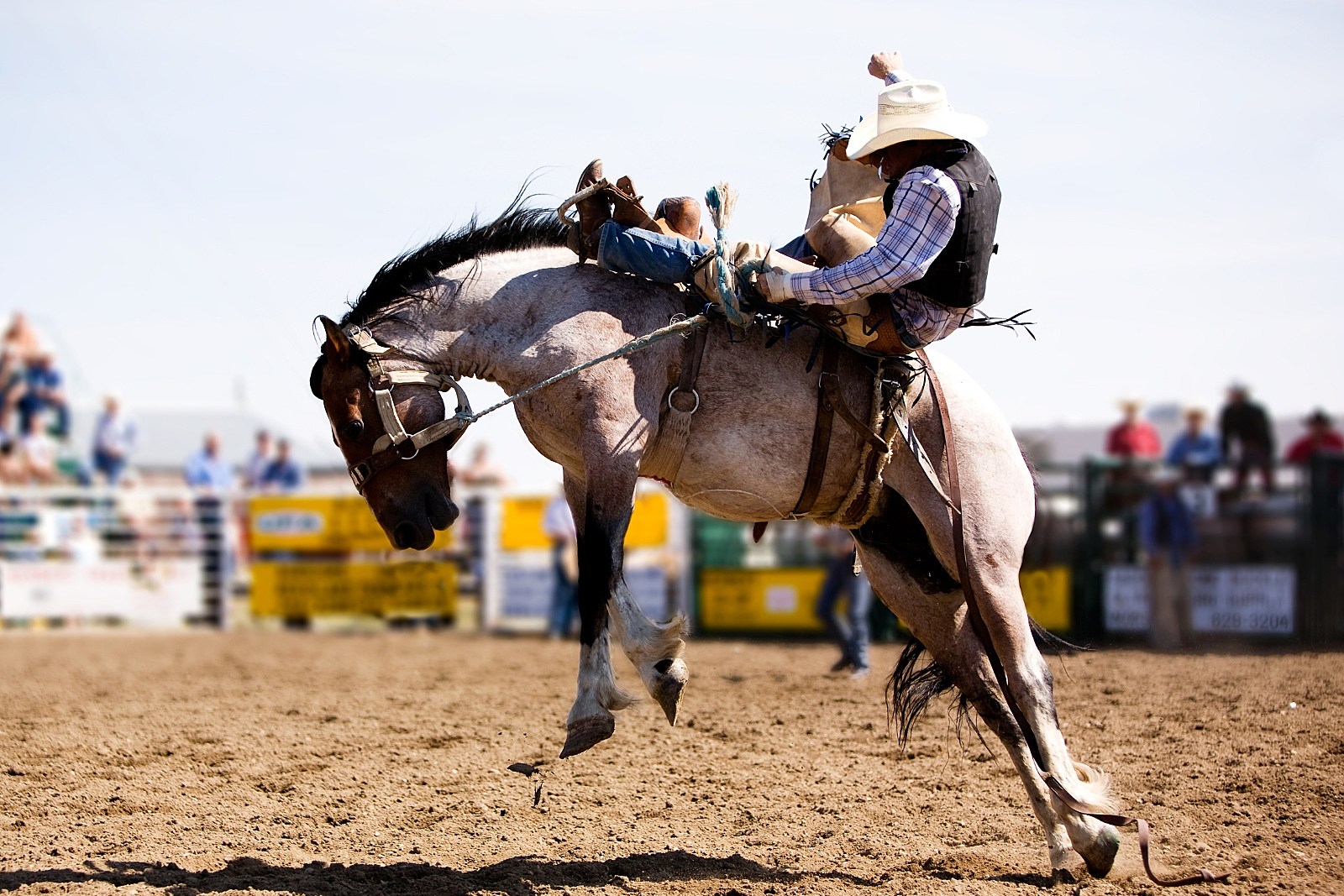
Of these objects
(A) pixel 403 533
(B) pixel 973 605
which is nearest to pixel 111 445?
(A) pixel 403 533

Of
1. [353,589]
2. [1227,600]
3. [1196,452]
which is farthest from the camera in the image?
[353,589]

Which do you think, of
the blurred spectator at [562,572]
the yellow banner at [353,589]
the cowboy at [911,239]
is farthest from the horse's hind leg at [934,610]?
the yellow banner at [353,589]

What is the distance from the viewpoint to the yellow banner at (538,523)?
14.9 m

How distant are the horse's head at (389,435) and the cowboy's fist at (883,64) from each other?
72.1 inches

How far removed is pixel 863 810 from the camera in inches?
197

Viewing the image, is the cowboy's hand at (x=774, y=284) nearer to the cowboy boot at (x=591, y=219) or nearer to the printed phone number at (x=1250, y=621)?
the cowboy boot at (x=591, y=219)

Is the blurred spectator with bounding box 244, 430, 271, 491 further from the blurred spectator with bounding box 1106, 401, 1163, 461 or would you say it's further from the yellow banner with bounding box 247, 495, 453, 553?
the blurred spectator with bounding box 1106, 401, 1163, 461

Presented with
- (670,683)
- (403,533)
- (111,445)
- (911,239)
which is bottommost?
(670,683)

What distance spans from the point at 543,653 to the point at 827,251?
7.67 metres

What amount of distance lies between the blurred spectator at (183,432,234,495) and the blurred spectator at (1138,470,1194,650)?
10.9 metres

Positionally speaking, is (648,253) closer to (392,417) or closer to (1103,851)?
(392,417)

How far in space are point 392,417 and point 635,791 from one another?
73.5 inches

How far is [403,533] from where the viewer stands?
4465 mm

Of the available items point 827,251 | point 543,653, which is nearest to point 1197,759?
point 827,251
